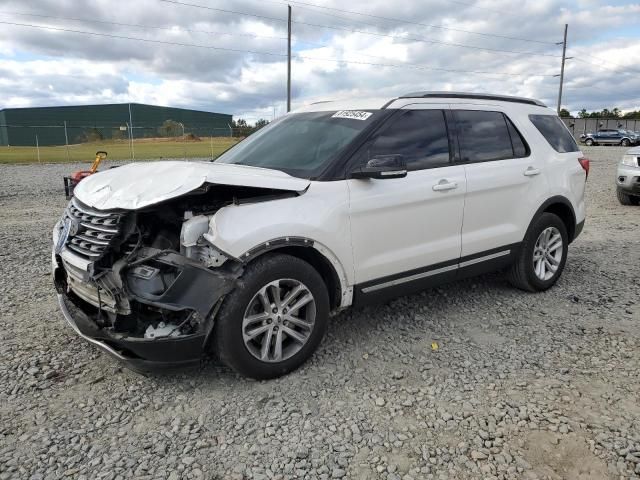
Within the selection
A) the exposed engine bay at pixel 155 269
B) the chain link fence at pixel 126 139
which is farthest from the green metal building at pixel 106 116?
the exposed engine bay at pixel 155 269

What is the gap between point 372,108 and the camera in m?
4.02

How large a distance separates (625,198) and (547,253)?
6.61m

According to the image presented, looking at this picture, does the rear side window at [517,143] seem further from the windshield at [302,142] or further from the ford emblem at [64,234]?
the ford emblem at [64,234]

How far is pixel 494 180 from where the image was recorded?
14.7 ft

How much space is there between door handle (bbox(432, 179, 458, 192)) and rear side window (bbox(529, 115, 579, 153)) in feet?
5.08

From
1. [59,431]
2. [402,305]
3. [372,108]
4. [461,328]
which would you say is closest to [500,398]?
[461,328]

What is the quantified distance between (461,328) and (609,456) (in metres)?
1.72

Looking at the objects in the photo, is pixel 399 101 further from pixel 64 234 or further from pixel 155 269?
pixel 64 234

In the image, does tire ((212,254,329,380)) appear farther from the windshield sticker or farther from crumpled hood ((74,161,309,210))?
the windshield sticker

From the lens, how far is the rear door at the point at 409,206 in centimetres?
367

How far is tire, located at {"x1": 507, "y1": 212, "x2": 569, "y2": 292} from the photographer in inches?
194

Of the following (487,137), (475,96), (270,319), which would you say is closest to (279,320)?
(270,319)

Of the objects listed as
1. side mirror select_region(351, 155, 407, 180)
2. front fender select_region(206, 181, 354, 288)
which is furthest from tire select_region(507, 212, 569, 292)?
front fender select_region(206, 181, 354, 288)

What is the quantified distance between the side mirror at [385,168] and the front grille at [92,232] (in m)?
1.58
